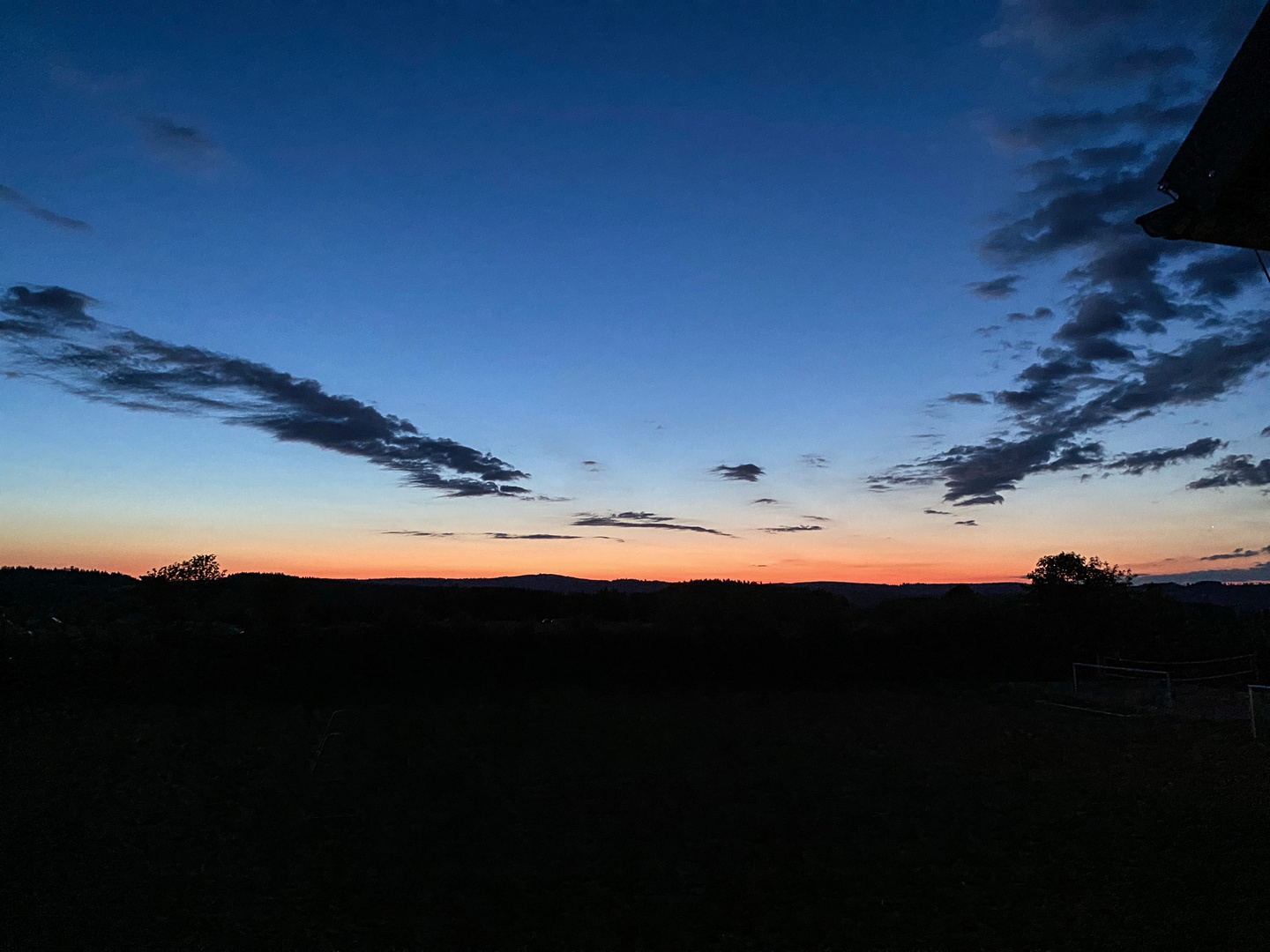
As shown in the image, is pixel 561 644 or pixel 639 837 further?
pixel 561 644

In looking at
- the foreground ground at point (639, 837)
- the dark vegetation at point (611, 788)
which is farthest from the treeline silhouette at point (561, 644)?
the foreground ground at point (639, 837)

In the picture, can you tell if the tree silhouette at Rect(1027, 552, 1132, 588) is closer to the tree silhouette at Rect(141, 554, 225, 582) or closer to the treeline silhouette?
the treeline silhouette

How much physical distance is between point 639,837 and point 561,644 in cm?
1414

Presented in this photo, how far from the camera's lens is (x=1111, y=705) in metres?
17.5

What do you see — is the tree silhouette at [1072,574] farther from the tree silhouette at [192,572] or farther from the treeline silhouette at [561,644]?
the tree silhouette at [192,572]

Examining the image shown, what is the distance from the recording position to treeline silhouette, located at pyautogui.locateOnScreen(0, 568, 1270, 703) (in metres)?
19.1

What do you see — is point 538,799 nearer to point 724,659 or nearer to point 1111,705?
point 724,659

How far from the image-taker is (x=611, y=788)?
11539 mm

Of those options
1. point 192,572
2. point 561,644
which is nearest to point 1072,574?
point 561,644

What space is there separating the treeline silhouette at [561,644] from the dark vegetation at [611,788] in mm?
98

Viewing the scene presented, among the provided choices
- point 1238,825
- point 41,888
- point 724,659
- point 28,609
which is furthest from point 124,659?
point 1238,825

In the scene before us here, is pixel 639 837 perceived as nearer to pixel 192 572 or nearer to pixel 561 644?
pixel 561 644

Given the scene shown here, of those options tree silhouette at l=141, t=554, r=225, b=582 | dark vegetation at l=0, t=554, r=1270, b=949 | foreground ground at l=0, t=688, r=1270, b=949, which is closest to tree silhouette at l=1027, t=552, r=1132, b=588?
dark vegetation at l=0, t=554, r=1270, b=949

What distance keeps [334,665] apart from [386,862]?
13661 millimetres
